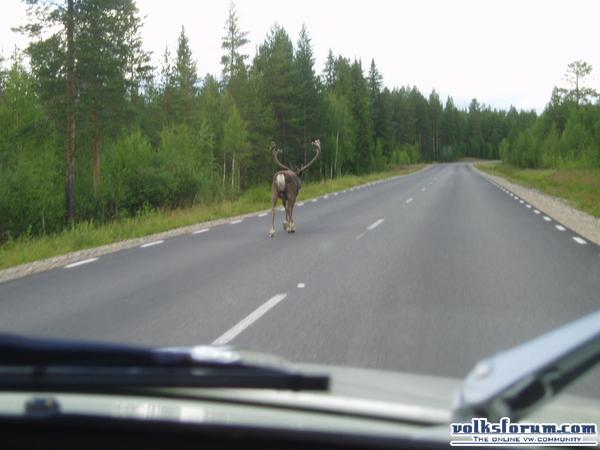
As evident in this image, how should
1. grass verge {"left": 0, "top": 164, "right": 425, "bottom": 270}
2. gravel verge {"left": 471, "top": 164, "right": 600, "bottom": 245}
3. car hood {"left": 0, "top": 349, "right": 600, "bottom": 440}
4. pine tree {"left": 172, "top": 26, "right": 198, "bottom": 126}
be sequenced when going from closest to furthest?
car hood {"left": 0, "top": 349, "right": 600, "bottom": 440} < grass verge {"left": 0, "top": 164, "right": 425, "bottom": 270} < gravel verge {"left": 471, "top": 164, "right": 600, "bottom": 245} < pine tree {"left": 172, "top": 26, "right": 198, "bottom": 126}

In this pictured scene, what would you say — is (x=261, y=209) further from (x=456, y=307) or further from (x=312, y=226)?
(x=456, y=307)

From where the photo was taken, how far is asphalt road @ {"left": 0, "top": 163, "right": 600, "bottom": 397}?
18.8 ft

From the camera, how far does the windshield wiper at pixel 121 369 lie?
5.06 feet

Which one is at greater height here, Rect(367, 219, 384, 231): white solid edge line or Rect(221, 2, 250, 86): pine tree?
Rect(221, 2, 250, 86): pine tree

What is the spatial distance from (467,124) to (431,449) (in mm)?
192474

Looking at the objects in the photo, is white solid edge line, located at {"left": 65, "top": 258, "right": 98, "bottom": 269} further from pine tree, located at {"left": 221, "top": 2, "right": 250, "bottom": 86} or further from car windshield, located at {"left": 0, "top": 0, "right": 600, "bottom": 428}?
pine tree, located at {"left": 221, "top": 2, "right": 250, "bottom": 86}

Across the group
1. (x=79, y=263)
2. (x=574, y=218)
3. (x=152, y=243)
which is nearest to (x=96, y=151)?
(x=152, y=243)

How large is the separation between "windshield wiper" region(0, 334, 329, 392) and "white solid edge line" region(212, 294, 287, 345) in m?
4.14

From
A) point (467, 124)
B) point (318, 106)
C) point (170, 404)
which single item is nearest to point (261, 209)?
point (170, 404)

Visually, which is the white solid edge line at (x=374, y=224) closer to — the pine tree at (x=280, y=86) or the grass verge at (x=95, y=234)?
the grass verge at (x=95, y=234)

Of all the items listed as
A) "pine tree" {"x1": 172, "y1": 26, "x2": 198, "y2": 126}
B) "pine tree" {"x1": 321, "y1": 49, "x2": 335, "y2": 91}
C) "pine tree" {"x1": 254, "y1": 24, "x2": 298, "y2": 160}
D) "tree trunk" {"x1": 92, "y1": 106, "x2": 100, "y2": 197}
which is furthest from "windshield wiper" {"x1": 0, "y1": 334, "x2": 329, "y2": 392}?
"pine tree" {"x1": 321, "y1": 49, "x2": 335, "y2": 91}

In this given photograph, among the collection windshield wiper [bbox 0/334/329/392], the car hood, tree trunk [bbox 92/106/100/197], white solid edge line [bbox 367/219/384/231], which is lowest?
white solid edge line [bbox 367/219/384/231]

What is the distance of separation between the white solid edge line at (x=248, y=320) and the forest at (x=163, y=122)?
1052cm

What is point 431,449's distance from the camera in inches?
54.4
